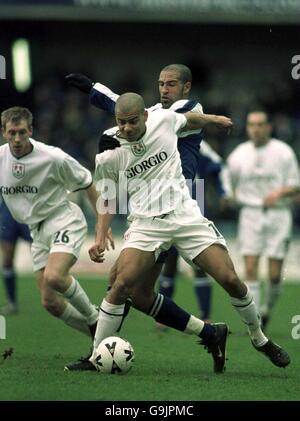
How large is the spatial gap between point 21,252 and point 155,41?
7.95 meters

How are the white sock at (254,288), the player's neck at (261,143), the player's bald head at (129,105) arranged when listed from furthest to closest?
the player's neck at (261,143)
the white sock at (254,288)
the player's bald head at (129,105)

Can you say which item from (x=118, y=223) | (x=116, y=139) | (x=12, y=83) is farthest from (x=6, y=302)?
(x=12, y=83)

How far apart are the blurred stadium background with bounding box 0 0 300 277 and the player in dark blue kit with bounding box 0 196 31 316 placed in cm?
840

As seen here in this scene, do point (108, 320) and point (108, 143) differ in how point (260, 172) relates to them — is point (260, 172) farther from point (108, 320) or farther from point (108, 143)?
point (108, 320)

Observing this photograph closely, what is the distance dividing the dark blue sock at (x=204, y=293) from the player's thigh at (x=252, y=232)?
34.7 inches

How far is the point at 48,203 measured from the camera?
8.85 m

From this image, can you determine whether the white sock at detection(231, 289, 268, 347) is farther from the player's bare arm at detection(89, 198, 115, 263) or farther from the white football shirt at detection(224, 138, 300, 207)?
the white football shirt at detection(224, 138, 300, 207)

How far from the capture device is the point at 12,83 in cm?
2230

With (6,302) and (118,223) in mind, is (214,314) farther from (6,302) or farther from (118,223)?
(118,223)

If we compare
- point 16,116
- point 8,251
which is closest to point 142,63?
point 8,251

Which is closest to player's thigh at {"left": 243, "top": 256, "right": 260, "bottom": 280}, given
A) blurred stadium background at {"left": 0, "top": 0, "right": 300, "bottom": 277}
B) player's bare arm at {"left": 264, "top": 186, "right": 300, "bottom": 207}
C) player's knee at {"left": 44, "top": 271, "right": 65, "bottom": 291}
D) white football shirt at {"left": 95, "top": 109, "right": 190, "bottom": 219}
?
player's bare arm at {"left": 264, "top": 186, "right": 300, "bottom": 207}

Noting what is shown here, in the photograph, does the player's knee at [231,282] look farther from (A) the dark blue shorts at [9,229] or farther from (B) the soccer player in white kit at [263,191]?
(A) the dark blue shorts at [9,229]

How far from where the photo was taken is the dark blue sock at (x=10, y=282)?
12.8 meters

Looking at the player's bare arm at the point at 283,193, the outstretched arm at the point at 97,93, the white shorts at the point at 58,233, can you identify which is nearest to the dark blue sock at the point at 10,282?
the player's bare arm at the point at 283,193
